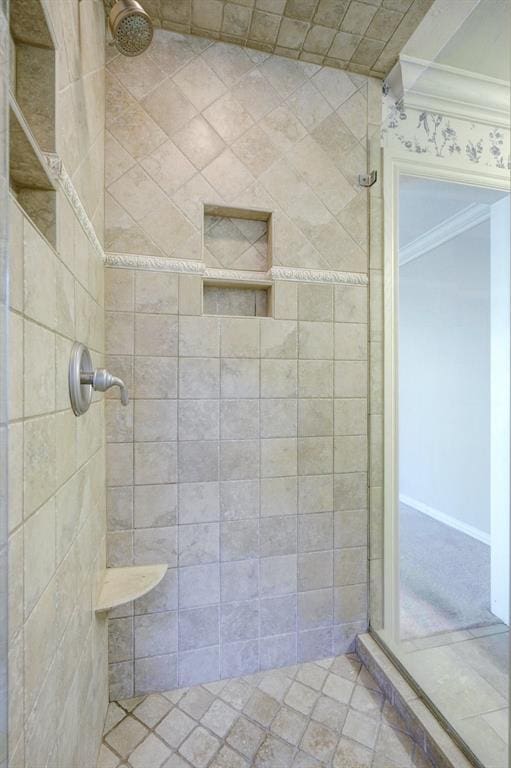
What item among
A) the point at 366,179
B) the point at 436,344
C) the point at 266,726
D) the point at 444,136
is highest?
the point at 444,136

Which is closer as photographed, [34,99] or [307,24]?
[34,99]

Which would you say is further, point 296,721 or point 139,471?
point 139,471

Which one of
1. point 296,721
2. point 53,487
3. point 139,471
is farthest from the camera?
point 139,471

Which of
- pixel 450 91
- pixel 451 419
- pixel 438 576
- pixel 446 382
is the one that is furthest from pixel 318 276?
pixel 438 576

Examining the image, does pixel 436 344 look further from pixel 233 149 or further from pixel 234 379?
pixel 233 149

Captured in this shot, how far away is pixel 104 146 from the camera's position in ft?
4.11

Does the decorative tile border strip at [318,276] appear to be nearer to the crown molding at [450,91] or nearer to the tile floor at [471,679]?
the crown molding at [450,91]

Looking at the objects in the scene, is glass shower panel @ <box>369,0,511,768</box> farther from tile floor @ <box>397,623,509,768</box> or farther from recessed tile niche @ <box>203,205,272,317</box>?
recessed tile niche @ <box>203,205,272,317</box>

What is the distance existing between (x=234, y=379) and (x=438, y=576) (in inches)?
49.2

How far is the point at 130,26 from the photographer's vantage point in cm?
86

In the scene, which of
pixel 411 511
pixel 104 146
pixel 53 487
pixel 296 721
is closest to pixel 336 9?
pixel 104 146

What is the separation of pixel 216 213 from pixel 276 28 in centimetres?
73

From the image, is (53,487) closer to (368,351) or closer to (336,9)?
(368,351)

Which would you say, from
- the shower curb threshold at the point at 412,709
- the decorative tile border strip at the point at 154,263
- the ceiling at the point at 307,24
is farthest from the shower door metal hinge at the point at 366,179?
the shower curb threshold at the point at 412,709
